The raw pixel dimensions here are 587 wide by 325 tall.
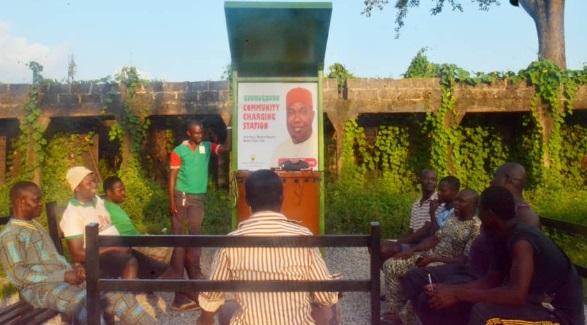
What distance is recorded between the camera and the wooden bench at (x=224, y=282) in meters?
2.71

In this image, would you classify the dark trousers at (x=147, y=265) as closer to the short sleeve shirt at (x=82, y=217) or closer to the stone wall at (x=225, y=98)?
the short sleeve shirt at (x=82, y=217)

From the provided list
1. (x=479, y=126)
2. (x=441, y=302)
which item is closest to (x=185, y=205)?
(x=441, y=302)

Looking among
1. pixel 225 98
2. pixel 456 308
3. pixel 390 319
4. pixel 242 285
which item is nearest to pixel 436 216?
pixel 390 319

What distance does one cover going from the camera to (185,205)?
6.28 metres

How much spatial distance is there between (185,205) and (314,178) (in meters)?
1.41

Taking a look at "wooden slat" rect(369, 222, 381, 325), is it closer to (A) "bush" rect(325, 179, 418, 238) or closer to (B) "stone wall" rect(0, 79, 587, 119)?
(A) "bush" rect(325, 179, 418, 238)

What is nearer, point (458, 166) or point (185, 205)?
point (185, 205)

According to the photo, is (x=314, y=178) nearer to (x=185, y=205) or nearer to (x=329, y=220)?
(x=185, y=205)

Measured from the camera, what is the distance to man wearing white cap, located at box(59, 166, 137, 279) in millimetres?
4477

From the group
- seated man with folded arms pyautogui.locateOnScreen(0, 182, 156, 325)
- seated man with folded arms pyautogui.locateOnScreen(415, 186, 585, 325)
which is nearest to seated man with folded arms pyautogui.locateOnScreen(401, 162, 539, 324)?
seated man with folded arms pyautogui.locateOnScreen(415, 186, 585, 325)

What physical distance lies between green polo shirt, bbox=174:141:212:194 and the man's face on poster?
45.0 inches

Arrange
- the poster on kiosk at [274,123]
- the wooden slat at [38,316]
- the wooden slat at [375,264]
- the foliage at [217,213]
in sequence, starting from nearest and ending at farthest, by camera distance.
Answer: the wooden slat at [375,264] → the wooden slat at [38,316] → the poster on kiosk at [274,123] → the foliage at [217,213]

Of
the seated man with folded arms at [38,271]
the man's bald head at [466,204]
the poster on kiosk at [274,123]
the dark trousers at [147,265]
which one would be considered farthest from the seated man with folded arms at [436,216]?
the seated man with folded arms at [38,271]

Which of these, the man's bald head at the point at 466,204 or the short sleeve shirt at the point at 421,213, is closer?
the man's bald head at the point at 466,204
